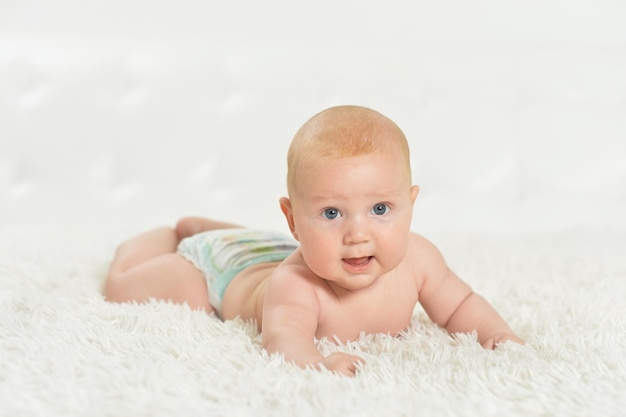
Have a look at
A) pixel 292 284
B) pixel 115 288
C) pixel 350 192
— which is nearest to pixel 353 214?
pixel 350 192

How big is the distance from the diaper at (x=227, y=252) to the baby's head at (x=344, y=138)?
1.22 feet

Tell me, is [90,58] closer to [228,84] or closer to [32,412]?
[228,84]

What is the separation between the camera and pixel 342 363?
1.02 meters

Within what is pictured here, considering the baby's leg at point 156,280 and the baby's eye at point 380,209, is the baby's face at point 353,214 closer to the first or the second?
the baby's eye at point 380,209

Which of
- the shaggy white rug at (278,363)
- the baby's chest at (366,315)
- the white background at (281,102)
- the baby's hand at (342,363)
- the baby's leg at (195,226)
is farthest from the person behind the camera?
the white background at (281,102)

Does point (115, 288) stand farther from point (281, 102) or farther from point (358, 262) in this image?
point (281, 102)

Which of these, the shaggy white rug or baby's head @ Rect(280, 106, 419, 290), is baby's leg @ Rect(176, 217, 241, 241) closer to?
the shaggy white rug

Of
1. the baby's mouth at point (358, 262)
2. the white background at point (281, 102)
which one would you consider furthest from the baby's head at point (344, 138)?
the white background at point (281, 102)

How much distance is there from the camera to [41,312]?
4.31 feet

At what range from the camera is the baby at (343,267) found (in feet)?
3.64

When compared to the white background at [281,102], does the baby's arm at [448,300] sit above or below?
below

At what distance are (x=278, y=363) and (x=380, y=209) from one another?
254 mm

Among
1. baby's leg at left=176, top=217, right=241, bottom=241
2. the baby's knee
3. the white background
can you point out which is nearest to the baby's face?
the baby's knee

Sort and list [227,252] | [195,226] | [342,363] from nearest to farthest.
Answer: [342,363]
[227,252]
[195,226]
